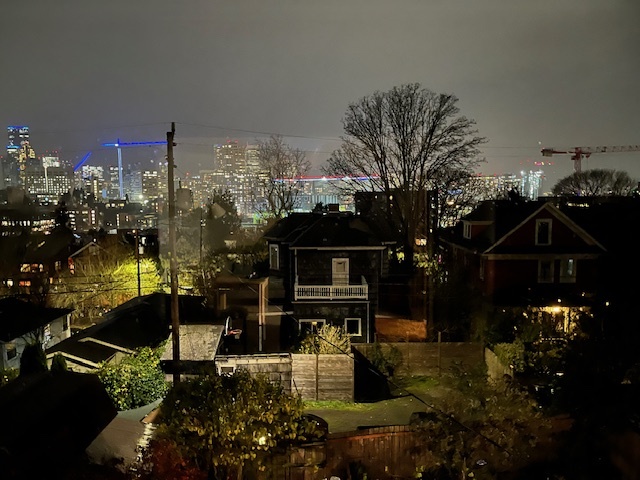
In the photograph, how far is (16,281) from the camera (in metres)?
33.0

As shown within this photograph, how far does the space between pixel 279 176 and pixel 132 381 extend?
96.2 ft

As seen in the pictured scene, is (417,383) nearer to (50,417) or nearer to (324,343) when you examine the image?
(324,343)

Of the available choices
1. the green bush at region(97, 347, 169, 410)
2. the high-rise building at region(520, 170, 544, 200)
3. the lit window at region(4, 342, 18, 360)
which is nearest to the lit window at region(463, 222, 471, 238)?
the green bush at region(97, 347, 169, 410)

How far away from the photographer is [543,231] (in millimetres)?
22062

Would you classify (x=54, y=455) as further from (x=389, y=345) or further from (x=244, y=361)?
(x=389, y=345)

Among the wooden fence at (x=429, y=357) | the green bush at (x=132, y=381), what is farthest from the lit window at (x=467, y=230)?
the green bush at (x=132, y=381)

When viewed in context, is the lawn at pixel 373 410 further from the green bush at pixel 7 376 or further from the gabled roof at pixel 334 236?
the green bush at pixel 7 376

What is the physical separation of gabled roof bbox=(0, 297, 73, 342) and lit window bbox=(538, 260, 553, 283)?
19.3 m

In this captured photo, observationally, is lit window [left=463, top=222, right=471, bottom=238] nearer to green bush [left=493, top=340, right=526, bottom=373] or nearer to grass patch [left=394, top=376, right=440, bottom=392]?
green bush [left=493, top=340, right=526, bottom=373]

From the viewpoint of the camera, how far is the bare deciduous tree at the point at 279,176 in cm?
3972

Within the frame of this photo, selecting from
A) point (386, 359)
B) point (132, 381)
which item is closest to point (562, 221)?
point (386, 359)

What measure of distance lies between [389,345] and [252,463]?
907 centimetres

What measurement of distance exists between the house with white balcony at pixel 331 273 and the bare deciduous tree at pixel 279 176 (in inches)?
713

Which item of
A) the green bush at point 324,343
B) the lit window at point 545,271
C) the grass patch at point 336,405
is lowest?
the grass patch at point 336,405
